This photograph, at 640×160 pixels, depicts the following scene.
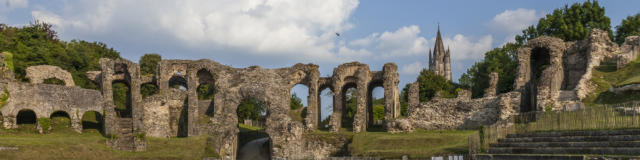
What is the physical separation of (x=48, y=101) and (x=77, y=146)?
9446mm

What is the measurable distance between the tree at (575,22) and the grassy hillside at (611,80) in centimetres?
1106

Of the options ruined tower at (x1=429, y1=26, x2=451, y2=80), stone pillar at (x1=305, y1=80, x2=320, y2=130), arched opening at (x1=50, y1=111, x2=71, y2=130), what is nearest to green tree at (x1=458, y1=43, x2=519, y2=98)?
stone pillar at (x1=305, y1=80, x2=320, y2=130)

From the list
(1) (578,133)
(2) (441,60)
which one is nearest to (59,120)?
(1) (578,133)

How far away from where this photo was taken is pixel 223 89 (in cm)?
4472

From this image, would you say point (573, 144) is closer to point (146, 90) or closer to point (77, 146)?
point (77, 146)

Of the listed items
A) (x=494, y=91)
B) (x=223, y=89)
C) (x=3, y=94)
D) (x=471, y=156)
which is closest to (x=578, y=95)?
(x=494, y=91)

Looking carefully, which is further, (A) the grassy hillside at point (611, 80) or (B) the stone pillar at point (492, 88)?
(B) the stone pillar at point (492, 88)

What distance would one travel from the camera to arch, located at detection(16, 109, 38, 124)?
41.1 metres

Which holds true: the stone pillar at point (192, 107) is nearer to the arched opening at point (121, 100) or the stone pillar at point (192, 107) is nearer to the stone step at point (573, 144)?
the arched opening at point (121, 100)

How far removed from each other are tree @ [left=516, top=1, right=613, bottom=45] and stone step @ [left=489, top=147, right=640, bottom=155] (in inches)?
1125

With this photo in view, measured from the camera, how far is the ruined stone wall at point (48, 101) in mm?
39125

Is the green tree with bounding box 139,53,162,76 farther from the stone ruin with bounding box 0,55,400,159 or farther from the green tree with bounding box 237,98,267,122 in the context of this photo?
the stone ruin with bounding box 0,55,400,159

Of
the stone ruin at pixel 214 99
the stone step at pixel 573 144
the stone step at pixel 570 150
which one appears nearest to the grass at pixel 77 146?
the stone ruin at pixel 214 99

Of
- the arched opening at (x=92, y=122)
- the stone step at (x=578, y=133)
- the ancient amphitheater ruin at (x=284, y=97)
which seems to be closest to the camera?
the stone step at (x=578, y=133)
